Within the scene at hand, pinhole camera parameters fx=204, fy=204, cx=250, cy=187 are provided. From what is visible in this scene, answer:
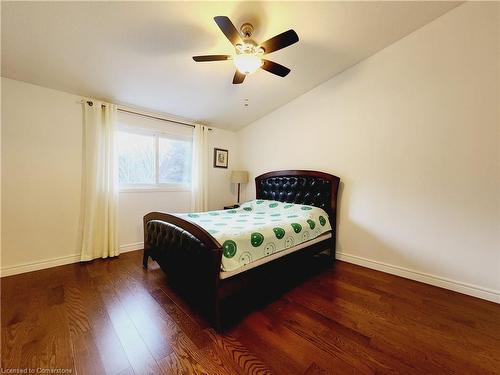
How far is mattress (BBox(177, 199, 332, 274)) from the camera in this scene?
162cm

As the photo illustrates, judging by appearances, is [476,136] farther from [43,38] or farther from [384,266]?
[43,38]

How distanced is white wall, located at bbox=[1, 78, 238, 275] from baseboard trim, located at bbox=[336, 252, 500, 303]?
3797 mm

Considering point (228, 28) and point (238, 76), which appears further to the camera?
point (238, 76)

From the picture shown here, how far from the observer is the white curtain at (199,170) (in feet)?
12.3

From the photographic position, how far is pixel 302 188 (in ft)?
10.6

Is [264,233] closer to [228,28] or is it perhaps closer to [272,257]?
[272,257]

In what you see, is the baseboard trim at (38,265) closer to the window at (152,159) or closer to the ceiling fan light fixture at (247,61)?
the window at (152,159)

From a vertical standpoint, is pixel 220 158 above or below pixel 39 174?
above

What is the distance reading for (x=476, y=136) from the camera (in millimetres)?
2021

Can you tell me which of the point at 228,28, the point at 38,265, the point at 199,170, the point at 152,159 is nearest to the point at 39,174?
the point at 38,265

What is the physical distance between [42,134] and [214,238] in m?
2.61

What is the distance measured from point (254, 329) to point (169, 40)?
8.94 ft

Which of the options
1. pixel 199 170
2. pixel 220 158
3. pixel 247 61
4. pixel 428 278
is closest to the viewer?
pixel 247 61

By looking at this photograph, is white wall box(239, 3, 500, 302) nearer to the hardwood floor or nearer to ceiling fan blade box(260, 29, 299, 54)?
the hardwood floor
